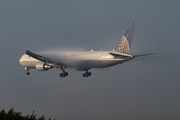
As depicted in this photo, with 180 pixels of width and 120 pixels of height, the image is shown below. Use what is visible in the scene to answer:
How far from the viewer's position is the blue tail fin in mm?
60125

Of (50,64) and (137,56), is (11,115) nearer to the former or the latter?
(137,56)

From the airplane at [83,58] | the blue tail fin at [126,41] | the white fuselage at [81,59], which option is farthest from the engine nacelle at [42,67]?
the blue tail fin at [126,41]

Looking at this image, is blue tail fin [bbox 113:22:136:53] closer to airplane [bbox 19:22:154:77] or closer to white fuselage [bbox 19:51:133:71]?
airplane [bbox 19:22:154:77]

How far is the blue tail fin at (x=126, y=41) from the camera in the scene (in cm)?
6012

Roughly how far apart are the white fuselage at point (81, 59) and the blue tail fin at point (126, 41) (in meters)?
2.57

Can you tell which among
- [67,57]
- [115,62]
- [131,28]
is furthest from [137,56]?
[67,57]

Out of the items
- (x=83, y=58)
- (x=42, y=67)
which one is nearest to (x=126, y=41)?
(x=83, y=58)

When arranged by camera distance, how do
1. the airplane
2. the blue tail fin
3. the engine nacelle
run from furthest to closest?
the engine nacelle < the blue tail fin < the airplane

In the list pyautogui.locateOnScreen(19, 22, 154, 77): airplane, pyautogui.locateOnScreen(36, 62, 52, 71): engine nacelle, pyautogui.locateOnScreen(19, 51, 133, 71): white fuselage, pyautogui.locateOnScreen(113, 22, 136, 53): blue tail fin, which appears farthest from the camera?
pyautogui.locateOnScreen(36, 62, 52, 71): engine nacelle

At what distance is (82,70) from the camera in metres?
69.4

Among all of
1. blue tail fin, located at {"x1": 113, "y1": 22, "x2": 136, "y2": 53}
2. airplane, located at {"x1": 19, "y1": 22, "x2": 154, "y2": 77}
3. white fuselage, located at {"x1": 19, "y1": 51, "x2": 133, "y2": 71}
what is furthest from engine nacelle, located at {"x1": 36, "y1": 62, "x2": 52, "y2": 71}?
blue tail fin, located at {"x1": 113, "y1": 22, "x2": 136, "y2": 53}

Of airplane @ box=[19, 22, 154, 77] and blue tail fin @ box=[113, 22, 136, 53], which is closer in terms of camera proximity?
airplane @ box=[19, 22, 154, 77]

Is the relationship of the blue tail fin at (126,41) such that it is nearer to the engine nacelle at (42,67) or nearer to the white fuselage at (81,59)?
the white fuselage at (81,59)

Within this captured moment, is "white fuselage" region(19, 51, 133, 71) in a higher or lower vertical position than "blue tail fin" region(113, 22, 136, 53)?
lower
